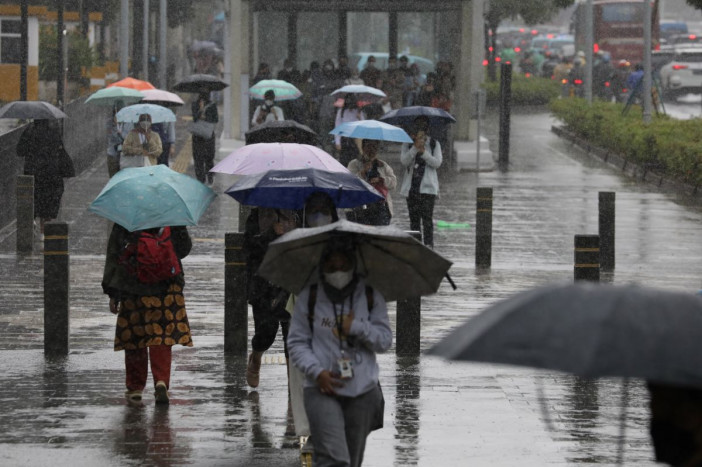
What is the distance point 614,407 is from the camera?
9.25 metres

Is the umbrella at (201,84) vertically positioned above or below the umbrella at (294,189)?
above

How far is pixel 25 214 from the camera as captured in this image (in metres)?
16.4

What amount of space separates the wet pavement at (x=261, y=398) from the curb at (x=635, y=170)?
276 inches

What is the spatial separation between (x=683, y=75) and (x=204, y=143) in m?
30.2

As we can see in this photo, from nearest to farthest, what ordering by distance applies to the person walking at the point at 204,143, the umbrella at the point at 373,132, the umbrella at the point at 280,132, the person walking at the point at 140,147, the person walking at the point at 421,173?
1. the umbrella at the point at 280,132
2. the umbrella at the point at 373,132
3. the person walking at the point at 421,173
4. the person walking at the point at 140,147
5. the person walking at the point at 204,143

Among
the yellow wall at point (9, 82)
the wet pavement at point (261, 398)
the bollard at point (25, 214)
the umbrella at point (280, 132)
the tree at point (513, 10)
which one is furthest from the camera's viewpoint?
the tree at point (513, 10)

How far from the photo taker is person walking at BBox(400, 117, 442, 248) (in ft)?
52.6

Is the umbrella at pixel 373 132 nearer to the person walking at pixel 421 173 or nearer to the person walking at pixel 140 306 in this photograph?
the person walking at pixel 421 173

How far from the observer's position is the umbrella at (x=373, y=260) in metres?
6.20

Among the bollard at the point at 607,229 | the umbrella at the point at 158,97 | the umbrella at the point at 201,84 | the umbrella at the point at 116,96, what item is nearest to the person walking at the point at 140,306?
the bollard at the point at 607,229

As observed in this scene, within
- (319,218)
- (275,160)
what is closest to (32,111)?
(275,160)

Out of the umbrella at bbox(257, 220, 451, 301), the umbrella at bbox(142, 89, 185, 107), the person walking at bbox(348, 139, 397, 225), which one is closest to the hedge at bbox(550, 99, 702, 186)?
the umbrella at bbox(142, 89, 185, 107)

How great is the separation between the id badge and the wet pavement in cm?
97

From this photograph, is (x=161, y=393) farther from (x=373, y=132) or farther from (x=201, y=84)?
(x=201, y=84)
